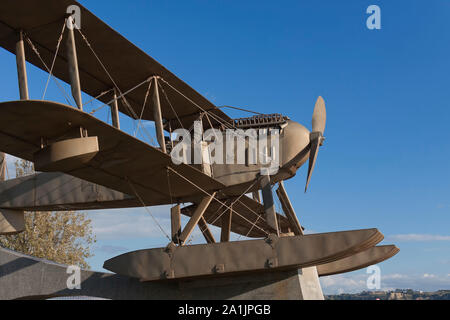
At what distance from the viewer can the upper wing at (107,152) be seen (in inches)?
303

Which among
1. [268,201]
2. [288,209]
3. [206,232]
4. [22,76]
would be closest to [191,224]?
[268,201]

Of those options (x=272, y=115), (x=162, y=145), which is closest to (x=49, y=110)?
(x=162, y=145)

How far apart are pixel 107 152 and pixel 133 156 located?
1.95 ft

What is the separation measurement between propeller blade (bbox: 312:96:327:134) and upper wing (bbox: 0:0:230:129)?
8.70ft

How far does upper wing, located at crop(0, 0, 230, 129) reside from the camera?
30.8 ft

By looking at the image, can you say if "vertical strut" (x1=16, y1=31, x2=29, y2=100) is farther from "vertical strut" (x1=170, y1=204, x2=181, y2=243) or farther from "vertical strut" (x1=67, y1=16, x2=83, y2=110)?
"vertical strut" (x1=170, y1=204, x2=181, y2=243)

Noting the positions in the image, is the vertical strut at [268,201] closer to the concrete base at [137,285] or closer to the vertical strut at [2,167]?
the concrete base at [137,285]

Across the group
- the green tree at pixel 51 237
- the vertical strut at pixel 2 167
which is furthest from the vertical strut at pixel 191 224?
the green tree at pixel 51 237

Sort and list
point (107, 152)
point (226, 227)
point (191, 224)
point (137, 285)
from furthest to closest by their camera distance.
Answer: point (226, 227)
point (137, 285)
point (191, 224)
point (107, 152)

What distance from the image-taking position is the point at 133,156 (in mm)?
9719

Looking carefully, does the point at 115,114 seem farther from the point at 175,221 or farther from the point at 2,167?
the point at 2,167

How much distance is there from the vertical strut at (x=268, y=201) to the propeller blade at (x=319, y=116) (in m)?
1.88
